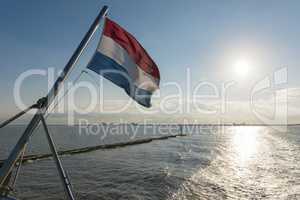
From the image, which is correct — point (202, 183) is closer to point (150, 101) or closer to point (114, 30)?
point (150, 101)

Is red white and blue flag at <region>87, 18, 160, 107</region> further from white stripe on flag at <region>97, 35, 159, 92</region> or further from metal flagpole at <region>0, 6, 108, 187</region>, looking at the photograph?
metal flagpole at <region>0, 6, 108, 187</region>

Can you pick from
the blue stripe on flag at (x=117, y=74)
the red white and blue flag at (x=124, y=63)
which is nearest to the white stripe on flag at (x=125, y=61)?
the red white and blue flag at (x=124, y=63)

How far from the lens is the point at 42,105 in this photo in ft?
22.0

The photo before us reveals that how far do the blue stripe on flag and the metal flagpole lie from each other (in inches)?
47.1

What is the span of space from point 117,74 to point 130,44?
110 cm

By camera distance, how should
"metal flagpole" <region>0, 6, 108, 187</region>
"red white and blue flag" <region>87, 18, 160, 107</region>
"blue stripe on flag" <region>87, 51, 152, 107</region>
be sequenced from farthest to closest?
"red white and blue flag" <region>87, 18, 160, 107</region> → "blue stripe on flag" <region>87, 51, 152, 107</region> → "metal flagpole" <region>0, 6, 108, 187</region>

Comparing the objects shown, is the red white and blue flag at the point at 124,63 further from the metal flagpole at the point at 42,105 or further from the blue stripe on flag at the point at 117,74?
the metal flagpole at the point at 42,105

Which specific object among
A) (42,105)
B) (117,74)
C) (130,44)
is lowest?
(42,105)

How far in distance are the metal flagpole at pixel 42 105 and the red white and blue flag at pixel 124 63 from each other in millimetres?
1159

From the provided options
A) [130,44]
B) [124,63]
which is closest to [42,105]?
[124,63]

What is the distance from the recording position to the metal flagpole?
5.84 metres

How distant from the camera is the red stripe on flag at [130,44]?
28.1 feet

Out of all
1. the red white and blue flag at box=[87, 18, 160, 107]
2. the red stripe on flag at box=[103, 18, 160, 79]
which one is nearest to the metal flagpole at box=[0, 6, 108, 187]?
the red stripe on flag at box=[103, 18, 160, 79]

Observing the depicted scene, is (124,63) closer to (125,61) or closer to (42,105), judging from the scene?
(125,61)
